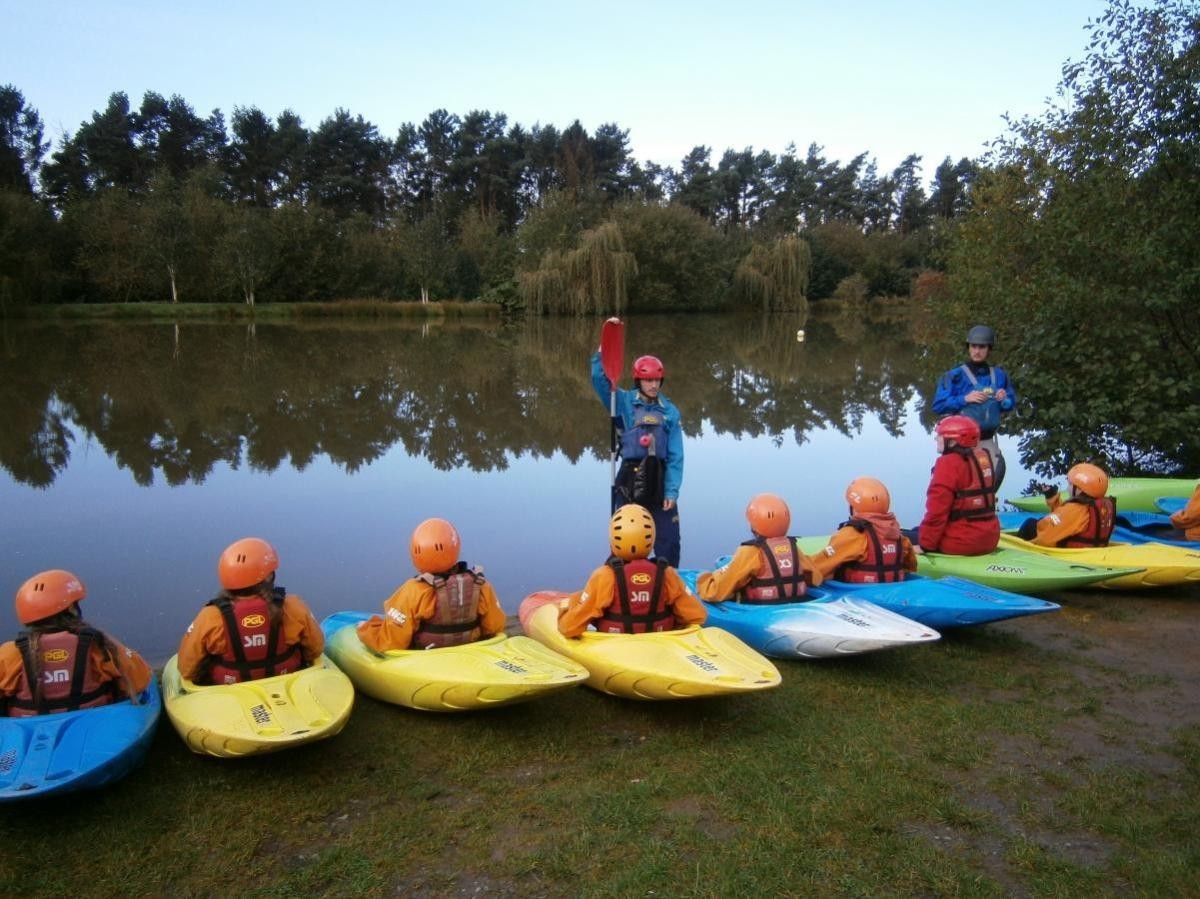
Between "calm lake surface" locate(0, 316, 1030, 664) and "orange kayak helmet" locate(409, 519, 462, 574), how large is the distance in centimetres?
238

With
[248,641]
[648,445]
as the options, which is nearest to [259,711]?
[248,641]

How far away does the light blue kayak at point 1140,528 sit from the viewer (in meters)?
6.86

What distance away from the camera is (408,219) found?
5769 centimetres

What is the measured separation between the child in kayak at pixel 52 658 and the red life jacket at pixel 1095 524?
19.1 feet

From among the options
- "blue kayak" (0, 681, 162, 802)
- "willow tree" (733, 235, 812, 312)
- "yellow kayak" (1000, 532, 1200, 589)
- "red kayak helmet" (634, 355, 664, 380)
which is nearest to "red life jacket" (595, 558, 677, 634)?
"red kayak helmet" (634, 355, 664, 380)

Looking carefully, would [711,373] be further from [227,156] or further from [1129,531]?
[227,156]

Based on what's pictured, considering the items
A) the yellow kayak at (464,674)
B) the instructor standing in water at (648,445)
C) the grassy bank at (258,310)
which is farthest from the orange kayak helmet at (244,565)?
the grassy bank at (258,310)

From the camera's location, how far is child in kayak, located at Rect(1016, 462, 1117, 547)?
623 centimetres

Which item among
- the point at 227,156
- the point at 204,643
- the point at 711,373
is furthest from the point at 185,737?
the point at 227,156

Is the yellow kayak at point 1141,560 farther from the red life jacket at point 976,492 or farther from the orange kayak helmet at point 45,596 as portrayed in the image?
the orange kayak helmet at point 45,596

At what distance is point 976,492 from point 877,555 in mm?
1086

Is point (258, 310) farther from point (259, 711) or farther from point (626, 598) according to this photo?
point (259, 711)

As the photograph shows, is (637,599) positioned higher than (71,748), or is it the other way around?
(637,599)

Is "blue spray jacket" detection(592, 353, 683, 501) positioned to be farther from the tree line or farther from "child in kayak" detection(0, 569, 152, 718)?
the tree line
